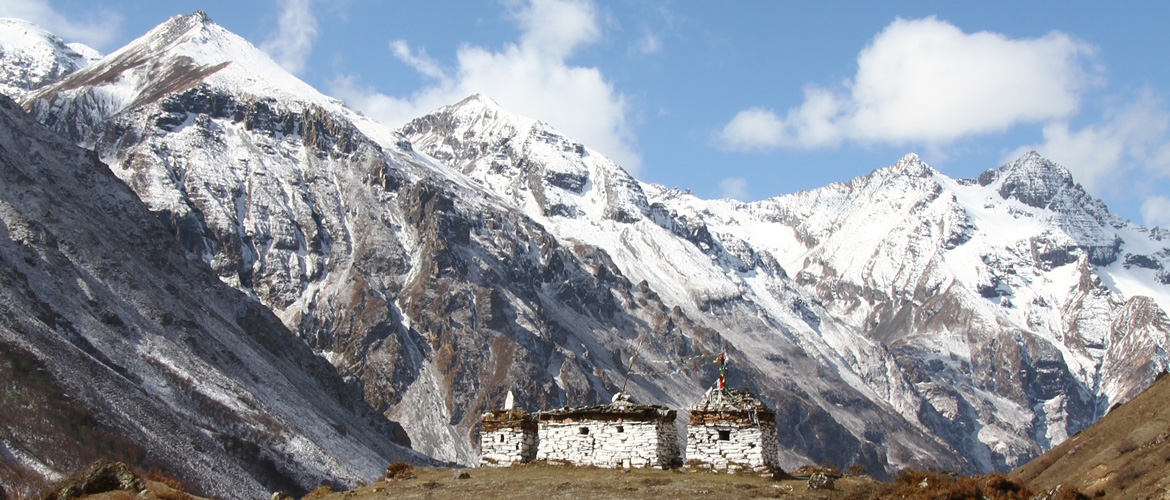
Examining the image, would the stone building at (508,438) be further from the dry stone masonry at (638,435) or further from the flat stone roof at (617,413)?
the flat stone roof at (617,413)

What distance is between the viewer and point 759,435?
131ft

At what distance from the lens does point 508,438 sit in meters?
45.0

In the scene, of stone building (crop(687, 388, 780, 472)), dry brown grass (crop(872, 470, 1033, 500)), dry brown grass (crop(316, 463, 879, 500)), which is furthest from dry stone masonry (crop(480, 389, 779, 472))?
dry brown grass (crop(872, 470, 1033, 500))

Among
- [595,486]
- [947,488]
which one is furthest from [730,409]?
→ [947,488]

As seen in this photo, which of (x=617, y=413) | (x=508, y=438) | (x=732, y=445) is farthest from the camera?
(x=508, y=438)

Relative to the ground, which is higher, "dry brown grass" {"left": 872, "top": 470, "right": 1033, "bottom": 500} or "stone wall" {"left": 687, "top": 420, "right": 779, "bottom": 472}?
"stone wall" {"left": 687, "top": 420, "right": 779, "bottom": 472}

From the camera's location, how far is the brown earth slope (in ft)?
184

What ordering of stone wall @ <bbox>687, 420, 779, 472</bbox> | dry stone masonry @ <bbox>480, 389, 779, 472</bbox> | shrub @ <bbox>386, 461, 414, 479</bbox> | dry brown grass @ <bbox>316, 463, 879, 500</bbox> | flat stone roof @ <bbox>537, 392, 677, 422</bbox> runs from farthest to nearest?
1. shrub @ <bbox>386, 461, 414, 479</bbox>
2. flat stone roof @ <bbox>537, 392, 677, 422</bbox>
3. dry stone masonry @ <bbox>480, 389, 779, 472</bbox>
4. stone wall @ <bbox>687, 420, 779, 472</bbox>
5. dry brown grass @ <bbox>316, 463, 879, 500</bbox>

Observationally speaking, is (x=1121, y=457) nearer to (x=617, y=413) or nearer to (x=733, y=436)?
(x=733, y=436)

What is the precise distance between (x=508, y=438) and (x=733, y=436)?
10793mm

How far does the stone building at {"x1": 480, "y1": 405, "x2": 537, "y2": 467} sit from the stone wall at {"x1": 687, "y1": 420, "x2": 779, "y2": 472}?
26.1 ft

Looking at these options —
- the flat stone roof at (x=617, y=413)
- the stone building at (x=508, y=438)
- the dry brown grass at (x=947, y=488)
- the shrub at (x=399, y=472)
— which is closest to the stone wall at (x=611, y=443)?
the flat stone roof at (x=617, y=413)

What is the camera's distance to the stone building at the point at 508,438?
4469 centimetres

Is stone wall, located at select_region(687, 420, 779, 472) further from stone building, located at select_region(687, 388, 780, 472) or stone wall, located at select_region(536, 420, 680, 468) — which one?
stone wall, located at select_region(536, 420, 680, 468)
